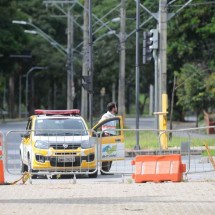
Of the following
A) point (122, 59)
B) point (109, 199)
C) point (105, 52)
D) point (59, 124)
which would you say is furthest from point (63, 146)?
point (105, 52)

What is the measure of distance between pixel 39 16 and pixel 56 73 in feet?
19.3

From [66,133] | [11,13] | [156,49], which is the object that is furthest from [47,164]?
Result: [11,13]

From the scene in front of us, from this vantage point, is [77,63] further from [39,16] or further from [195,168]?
[195,168]

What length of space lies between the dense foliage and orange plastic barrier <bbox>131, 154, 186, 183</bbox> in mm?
17906

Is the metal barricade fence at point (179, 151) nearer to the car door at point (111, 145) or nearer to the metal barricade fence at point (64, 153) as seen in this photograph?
the car door at point (111, 145)

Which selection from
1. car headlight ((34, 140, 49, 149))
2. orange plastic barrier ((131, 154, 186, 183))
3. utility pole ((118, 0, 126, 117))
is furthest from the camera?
utility pole ((118, 0, 126, 117))

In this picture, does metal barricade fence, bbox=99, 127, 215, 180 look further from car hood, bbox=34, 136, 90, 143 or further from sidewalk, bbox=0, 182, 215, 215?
sidewalk, bbox=0, 182, 215, 215

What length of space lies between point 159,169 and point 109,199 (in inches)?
151

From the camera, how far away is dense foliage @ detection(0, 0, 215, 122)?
54875 mm

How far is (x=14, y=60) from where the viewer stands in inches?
3159

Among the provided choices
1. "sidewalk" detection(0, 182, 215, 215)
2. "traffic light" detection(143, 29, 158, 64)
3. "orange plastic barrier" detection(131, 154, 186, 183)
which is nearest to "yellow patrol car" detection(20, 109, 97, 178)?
"orange plastic barrier" detection(131, 154, 186, 183)

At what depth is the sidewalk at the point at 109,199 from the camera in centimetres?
1388

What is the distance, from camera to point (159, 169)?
62.8 ft

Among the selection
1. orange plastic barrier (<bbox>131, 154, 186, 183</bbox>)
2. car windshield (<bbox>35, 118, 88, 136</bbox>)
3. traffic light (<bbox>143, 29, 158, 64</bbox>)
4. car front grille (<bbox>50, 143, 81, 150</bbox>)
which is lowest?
orange plastic barrier (<bbox>131, 154, 186, 183</bbox>)
